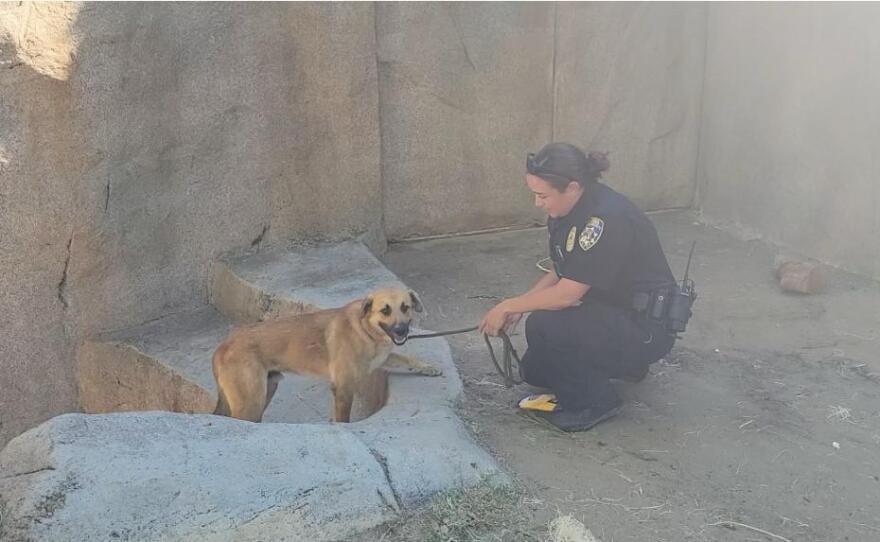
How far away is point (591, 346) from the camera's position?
4.19 m

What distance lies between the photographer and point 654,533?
339cm

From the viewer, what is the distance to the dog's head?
4508 mm

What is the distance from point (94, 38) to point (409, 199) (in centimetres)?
305

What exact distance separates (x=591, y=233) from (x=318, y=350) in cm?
155

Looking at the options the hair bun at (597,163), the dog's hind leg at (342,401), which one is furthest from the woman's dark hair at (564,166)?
the dog's hind leg at (342,401)

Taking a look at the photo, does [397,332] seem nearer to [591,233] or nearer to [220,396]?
[220,396]

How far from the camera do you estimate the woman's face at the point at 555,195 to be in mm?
4043

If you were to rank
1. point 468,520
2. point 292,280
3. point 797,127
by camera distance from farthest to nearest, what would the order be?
point 797,127 < point 292,280 < point 468,520

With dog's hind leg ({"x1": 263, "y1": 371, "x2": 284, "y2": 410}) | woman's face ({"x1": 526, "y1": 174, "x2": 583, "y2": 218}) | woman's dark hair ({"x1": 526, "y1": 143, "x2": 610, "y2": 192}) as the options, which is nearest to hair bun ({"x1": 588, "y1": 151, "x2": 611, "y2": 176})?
woman's dark hair ({"x1": 526, "y1": 143, "x2": 610, "y2": 192})

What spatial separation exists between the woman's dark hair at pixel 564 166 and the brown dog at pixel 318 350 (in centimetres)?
102

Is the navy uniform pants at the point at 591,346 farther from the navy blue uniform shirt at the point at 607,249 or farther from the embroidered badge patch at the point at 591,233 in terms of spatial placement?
the embroidered badge patch at the point at 591,233

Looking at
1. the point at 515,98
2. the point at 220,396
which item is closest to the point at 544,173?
the point at 220,396

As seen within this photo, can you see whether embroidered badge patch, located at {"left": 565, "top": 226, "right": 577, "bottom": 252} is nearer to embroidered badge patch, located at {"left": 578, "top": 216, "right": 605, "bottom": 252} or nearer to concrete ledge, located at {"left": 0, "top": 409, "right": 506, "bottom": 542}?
embroidered badge patch, located at {"left": 578, "top": 216, "right": 605, "bottom": 252}

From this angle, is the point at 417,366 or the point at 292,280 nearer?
the point at 417,366
